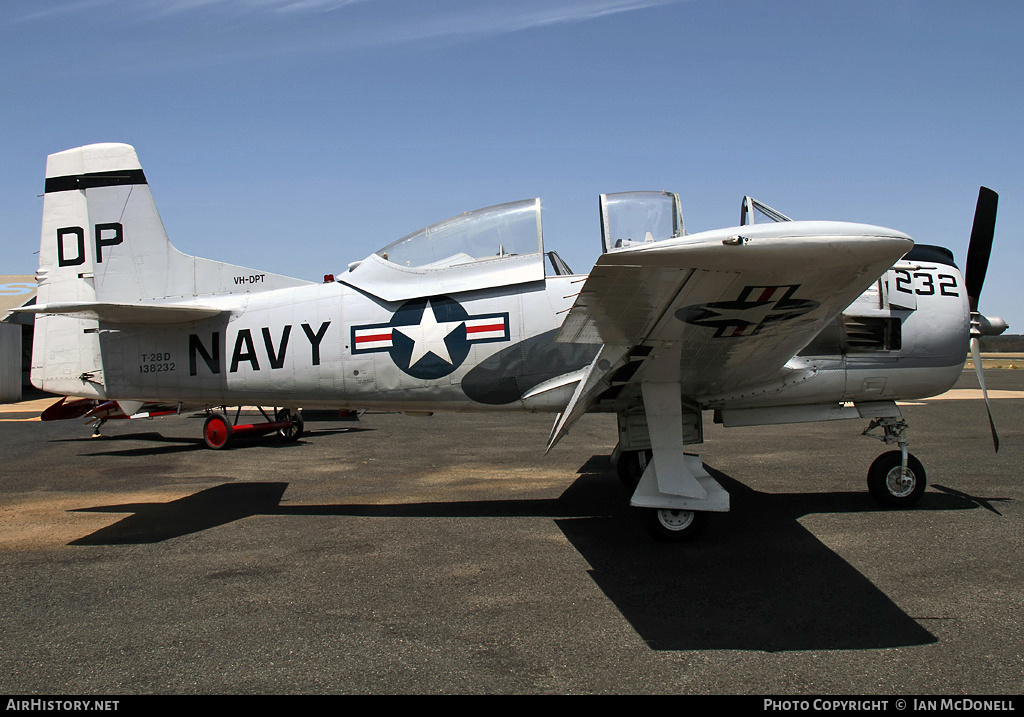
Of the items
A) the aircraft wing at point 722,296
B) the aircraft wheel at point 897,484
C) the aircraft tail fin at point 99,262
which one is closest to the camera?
the aircraft wing at point 722,296

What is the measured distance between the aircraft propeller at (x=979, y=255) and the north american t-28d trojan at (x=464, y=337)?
0.06 ft

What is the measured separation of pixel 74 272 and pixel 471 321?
4529mm

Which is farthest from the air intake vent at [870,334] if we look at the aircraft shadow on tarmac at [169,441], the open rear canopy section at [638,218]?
the aircraft shadow on tarmac at [169,441]

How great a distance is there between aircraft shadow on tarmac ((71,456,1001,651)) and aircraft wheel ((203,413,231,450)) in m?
4.00

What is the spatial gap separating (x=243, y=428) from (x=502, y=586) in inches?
379

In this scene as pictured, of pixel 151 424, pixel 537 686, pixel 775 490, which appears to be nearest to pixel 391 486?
pixel 775 490

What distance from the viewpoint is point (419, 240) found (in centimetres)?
706

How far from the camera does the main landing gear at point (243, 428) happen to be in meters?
12.7

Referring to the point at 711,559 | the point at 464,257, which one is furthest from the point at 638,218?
the point at 711,559

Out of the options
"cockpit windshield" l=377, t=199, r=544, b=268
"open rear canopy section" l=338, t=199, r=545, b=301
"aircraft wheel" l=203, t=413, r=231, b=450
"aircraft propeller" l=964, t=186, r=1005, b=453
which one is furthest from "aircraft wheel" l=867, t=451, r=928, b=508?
"aircraft wheel" l=203, t=413, r=231, b=450

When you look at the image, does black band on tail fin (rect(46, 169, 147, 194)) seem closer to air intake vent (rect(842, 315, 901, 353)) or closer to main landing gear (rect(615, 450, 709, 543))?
main landing gear (rect(615, 450, 709, 543))

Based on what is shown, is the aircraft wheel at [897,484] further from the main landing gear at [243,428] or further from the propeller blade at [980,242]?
the main landing gear at [243,428]

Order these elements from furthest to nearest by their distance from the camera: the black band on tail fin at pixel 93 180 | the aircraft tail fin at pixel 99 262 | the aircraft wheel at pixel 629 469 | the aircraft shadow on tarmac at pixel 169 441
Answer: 1. the aircraft shadow on tarmac at pixel 169 441
2. the aircraft wheel at pixel 629 469
3. the black band on tail fin at pixel 93 180
4. the aircraft tail fin at pixel 99 262
